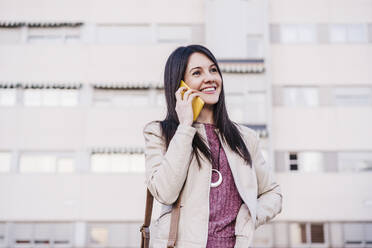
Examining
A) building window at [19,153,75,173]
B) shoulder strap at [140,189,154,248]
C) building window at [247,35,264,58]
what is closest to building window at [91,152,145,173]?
building window at [19,153,75,173]

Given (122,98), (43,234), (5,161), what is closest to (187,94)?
(122,98)

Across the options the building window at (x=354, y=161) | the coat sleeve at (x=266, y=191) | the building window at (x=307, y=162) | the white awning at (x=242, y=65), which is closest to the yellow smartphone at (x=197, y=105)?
the coat sleeve at (x=266, y=191)

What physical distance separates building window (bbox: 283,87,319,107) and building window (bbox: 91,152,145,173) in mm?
6968

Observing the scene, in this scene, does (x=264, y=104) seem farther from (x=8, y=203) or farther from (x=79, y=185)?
(x=8, y=203)

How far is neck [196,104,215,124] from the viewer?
1987 mm

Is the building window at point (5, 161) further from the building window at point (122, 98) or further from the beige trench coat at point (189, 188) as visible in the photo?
the beige trench coat at point (189, 188)

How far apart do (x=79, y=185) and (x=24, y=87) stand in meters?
5.07

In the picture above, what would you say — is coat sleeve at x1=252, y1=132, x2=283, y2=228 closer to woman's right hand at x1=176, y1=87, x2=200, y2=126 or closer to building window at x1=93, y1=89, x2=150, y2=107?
woman's right hand at x1=176, y1=87, x2=200, y2=126

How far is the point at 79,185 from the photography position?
58.0ft

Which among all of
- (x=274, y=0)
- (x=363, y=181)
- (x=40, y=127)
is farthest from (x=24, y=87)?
(x=363, y=181)

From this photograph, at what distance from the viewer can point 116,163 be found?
1805 centimetres

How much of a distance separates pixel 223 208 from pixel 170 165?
0.93 ft

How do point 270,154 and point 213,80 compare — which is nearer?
point 213,80

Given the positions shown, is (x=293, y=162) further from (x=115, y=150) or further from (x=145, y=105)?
(x=115, y=150)
